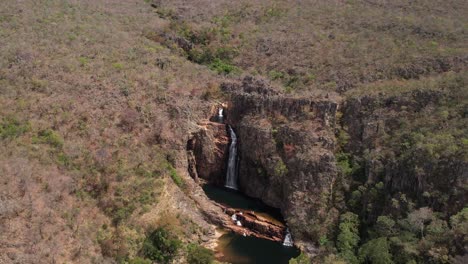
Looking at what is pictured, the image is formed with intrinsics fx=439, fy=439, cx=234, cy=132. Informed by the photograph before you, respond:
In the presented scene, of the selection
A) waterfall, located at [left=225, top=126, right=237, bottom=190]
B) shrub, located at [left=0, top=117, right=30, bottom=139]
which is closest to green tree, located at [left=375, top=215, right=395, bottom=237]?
waterfall, located at [left=225, top=126, right=237, bottom=190]

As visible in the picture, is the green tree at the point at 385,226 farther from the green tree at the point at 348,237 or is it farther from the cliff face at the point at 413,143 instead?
the cliff face at the point at 413,143

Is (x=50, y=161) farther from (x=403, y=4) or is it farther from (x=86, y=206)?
(x=403, y=4)

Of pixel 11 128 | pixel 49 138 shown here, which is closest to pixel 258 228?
pixel 49 138

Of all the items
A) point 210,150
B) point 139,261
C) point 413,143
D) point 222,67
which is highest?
point 222,67

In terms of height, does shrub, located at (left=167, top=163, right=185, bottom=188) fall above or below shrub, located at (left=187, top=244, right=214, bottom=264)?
above

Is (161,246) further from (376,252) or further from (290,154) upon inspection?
(290,154)

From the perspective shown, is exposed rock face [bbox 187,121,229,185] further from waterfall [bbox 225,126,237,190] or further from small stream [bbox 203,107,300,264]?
small stream [bbox 203,107,300,264]

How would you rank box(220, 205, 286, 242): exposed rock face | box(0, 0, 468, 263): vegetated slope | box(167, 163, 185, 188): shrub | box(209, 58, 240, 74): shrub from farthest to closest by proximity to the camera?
box(209, 58, 240, 74): shrub, box(167, 163, 185, 188): shrub, box(220, 205, 286, 242): exposed rock face, box(0, 0, 468, 263): vegetated slope

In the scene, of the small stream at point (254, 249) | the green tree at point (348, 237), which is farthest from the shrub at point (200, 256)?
the green tree at point (348, 237)
